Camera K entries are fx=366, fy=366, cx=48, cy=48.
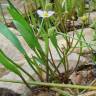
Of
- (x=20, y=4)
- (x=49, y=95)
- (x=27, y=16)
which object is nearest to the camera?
(x=49, y=95)

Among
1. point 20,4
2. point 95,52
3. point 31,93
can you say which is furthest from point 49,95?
point 20,4

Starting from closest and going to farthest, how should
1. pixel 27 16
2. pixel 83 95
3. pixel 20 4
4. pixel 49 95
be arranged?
pixel 83 95, pixel 49 95, pixel 27 16, pixel 20 4

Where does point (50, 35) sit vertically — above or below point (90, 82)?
above

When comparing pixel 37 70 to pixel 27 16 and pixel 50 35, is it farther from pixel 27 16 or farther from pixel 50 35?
pixel 27 16

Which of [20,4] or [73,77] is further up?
[73,77]

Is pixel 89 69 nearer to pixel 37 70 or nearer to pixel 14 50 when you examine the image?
pixel 37 70

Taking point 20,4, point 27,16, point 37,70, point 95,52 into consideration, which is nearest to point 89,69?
point 95,52

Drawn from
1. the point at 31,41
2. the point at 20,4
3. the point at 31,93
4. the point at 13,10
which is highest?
the point at 13,10

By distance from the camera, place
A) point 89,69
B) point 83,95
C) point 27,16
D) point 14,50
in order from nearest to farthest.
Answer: point 83,95 < point 89,69 < point 14,50 < point 27,16

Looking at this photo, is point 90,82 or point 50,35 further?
point 90,82
